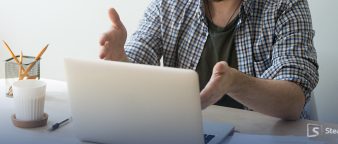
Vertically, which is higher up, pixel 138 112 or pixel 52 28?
pixel 138 112

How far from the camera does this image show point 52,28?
269cm

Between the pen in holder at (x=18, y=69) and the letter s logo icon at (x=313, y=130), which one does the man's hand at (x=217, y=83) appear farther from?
the pen in holder at (x=18, y=69)

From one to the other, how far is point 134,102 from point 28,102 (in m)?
0.32

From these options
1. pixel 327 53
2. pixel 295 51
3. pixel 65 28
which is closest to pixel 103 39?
pixel 295 51

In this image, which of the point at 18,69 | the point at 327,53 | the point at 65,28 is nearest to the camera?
the point at 18,69

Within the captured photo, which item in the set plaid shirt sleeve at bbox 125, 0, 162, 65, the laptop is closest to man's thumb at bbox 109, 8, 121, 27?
plaid shirt sleeve at bbox 125, 0, 162, 65

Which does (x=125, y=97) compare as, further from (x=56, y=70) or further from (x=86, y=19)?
(x=56, y=70)

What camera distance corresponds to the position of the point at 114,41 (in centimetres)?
126

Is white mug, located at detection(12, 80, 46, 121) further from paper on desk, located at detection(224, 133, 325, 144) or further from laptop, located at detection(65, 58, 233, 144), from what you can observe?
paper on desk, located at detection(224, 133, 325, 144)

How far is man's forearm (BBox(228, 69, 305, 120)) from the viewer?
1.17 m

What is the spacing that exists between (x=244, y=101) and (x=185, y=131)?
1.11 feet

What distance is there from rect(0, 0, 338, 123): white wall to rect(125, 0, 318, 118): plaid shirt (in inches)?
24.2

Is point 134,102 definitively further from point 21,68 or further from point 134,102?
point 21,68

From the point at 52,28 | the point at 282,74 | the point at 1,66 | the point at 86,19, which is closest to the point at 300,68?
the point at 282,74
